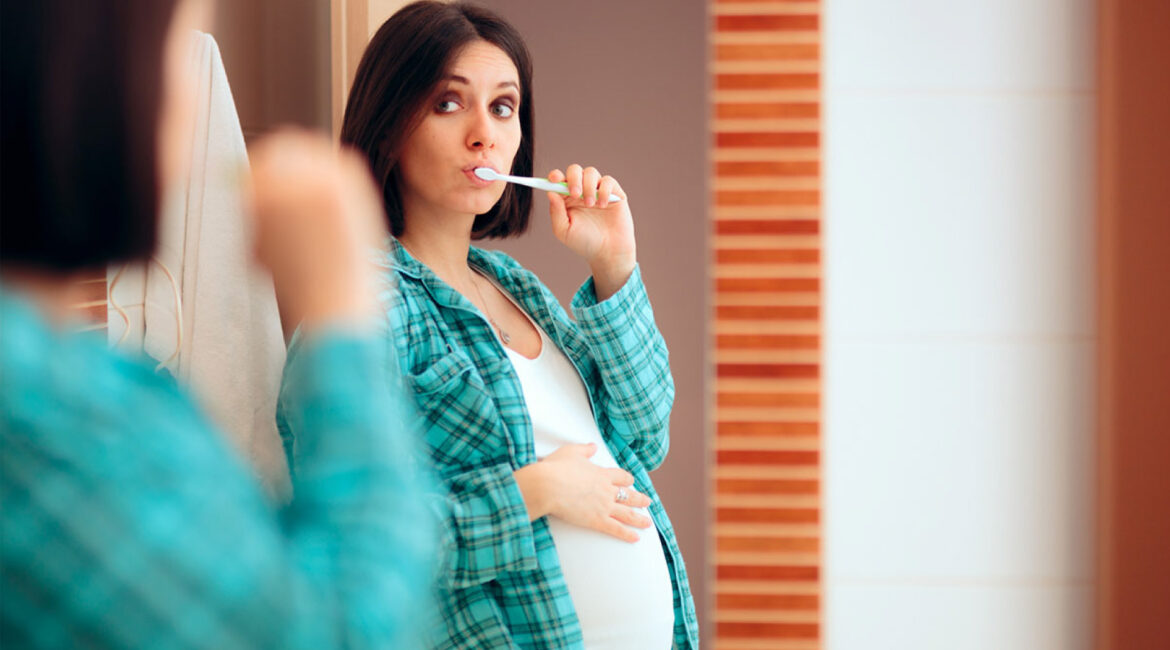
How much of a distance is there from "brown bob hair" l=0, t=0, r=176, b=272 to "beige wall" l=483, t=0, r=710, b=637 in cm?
131

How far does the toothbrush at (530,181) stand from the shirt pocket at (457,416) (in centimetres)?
22

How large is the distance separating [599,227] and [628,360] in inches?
6.7

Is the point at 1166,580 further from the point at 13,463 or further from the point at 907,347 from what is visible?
the point at 13,463

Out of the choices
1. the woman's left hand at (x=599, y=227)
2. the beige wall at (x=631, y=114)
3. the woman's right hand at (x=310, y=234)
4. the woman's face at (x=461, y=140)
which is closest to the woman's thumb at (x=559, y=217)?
the woman's left hand at (x=599, y=227)

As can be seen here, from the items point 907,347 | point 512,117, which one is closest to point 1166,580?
point 907,347

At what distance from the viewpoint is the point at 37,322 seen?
1.14ft

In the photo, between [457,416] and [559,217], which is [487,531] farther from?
[559,217]

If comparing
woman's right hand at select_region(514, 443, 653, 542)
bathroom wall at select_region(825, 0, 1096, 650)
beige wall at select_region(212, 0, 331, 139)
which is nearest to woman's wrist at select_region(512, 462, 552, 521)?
woman's right hand at select_region(514, 443, 653, 542)

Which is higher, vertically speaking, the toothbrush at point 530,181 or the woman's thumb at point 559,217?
the toothbrush at point 530,181

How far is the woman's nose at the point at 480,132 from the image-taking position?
1.11m

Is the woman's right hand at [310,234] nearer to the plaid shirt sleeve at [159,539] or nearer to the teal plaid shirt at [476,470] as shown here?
the plaid shirt sleeve at [159,539]

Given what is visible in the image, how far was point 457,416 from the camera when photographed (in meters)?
1.00

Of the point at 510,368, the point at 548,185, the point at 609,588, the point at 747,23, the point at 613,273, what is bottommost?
the point at 609,588

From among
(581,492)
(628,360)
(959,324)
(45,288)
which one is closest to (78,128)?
(45,288)
